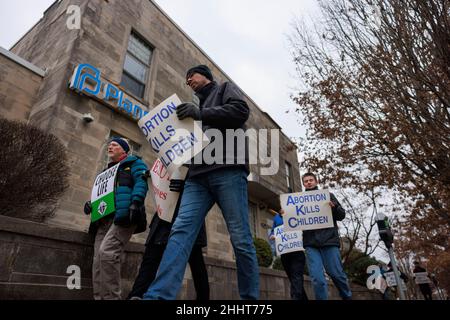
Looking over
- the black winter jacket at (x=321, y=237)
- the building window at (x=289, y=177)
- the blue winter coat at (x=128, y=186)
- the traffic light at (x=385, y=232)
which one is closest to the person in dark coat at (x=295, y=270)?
the black winter jacket at (x=321, y=237)

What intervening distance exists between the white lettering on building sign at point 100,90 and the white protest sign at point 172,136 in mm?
5967

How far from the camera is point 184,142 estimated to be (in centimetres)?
259

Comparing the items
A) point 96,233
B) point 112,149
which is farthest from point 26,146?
point 96,233

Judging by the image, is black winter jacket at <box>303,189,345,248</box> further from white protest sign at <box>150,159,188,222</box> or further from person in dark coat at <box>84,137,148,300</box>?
person in dark coat at <box>84,137,148,300</box>

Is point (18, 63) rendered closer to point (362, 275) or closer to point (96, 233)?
point (96, 233)

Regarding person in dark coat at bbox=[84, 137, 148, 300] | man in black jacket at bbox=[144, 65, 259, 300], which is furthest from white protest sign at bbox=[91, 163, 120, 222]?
man in black jacket at bbox=[144, 65, 259, 300]

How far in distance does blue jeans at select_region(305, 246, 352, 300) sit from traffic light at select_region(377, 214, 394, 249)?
437 centimetres

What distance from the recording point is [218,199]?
238 centimetres

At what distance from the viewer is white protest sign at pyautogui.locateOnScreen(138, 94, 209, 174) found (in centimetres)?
254

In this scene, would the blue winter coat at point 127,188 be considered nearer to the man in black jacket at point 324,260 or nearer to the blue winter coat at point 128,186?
the blue winter coat at point 128,186

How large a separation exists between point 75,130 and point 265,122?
13.8m

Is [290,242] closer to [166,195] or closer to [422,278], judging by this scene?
[166,195]

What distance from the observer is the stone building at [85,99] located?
312 centimetres

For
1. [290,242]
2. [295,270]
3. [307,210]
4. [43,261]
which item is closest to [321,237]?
[307,210]
